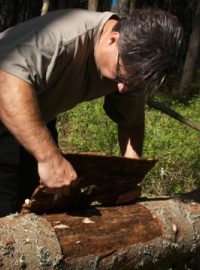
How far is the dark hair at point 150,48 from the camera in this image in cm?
255

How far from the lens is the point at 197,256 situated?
328 cm

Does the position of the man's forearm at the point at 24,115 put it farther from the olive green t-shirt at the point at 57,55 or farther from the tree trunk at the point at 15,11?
the tree trunk at the point at 15,11

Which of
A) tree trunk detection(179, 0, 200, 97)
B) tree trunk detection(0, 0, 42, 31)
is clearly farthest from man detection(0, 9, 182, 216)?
tree trunk detection(179, 0, 200, 97)

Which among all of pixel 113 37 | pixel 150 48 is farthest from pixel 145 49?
pixel 113 37

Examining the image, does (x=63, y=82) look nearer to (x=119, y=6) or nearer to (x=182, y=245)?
(x=182, y=245)

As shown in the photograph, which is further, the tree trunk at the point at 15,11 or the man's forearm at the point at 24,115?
the tree trunk at the point at 15,11

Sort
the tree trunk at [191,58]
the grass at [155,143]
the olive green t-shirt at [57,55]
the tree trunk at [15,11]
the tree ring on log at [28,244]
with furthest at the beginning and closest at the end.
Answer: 1. the tree trunk at [191,58]
2. the tree trunk at [15,11]
3. the grass at [155,143]
4. the olive green t-shirt at [57,55]
5. the tree ring on log at [28,244]

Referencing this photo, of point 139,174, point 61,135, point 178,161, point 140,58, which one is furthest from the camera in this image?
point 61,135

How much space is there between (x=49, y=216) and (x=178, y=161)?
11.0 feet

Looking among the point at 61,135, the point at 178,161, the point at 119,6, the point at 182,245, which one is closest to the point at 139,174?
the point at 182,245

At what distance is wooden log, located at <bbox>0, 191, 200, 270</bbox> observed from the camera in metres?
2.45

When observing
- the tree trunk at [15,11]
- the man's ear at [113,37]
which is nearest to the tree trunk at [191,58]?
the tree trunk at [15,11]

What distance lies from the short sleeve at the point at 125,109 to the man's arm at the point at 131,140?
0.18 ft

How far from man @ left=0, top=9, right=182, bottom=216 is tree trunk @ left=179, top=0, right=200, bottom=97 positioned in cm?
761
